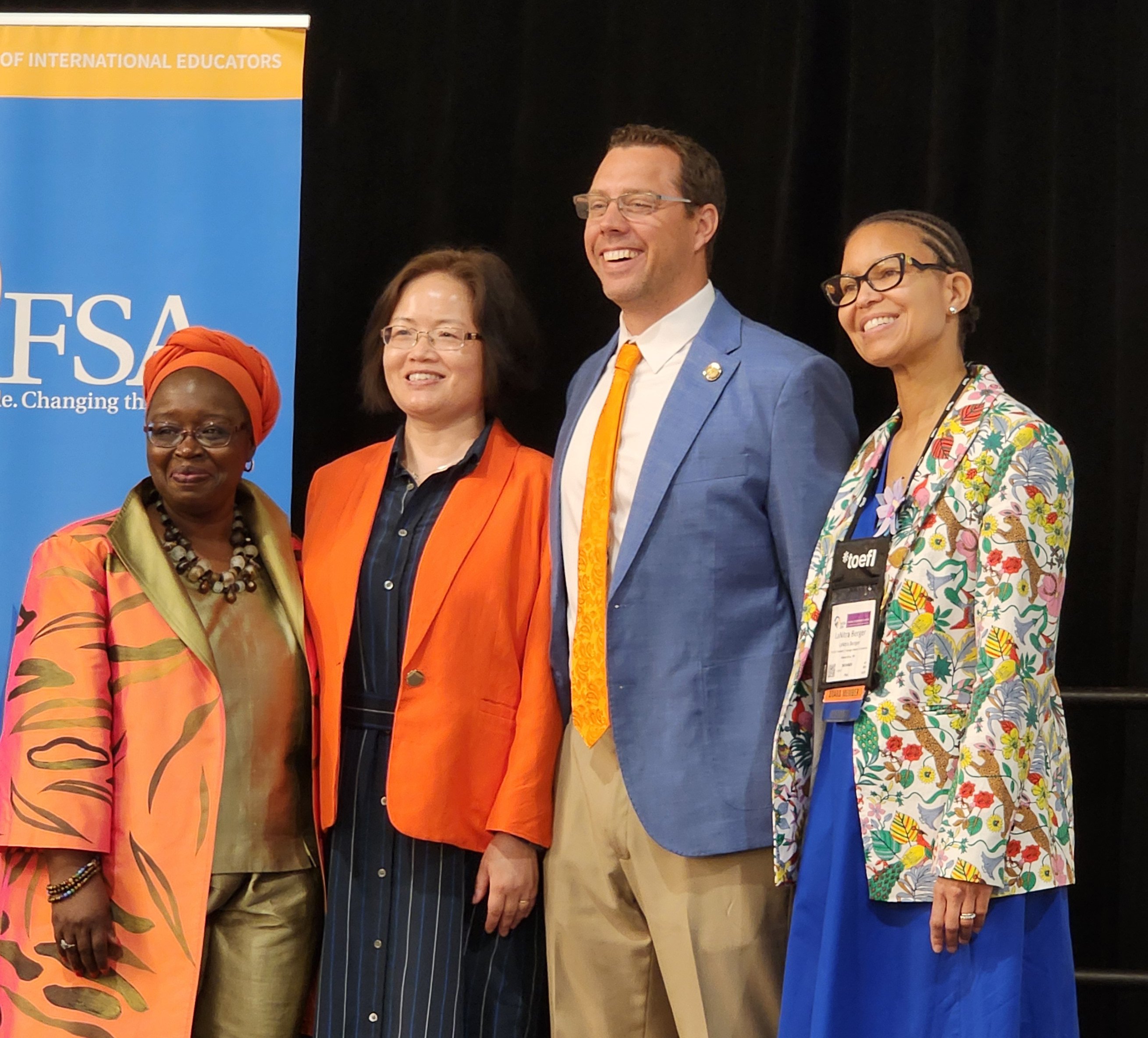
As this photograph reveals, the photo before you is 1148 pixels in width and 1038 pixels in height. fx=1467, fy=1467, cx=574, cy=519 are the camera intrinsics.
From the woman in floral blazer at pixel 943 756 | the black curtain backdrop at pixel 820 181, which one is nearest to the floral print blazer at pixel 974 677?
the woman in floral blazer at pixel 943 756

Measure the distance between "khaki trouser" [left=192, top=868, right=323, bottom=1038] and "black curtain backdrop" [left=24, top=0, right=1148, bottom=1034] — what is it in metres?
1.20

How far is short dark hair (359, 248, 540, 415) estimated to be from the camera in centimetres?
294

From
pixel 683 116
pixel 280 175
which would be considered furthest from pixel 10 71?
pixel 683 116

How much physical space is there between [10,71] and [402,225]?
935 mm

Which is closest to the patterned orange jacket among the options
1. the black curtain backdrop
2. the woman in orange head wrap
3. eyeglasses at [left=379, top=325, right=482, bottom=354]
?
the woman in orange head wrap

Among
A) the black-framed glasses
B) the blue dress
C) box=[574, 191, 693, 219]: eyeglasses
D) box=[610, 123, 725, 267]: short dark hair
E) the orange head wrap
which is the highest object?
box=[610, 123, 725, 267]: short dark hair

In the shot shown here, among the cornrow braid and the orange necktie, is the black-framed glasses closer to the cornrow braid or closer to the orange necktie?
the cornrow braid

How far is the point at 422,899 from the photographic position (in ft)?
8.84

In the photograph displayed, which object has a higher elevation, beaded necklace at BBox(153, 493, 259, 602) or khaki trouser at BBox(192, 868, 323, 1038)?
beaded necklace at BBox(153, 493, 259, 602)

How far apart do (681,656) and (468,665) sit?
420 mm

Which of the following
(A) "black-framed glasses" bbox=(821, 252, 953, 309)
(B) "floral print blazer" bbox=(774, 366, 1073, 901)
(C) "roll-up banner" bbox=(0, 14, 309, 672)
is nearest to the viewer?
(B) "floral print blazer" bbox=(774, 366, 1073, 901)

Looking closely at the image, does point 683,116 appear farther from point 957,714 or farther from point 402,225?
point 957,714

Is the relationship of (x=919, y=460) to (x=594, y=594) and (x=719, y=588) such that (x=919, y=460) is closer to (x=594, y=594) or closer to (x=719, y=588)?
(x=719, y=588)

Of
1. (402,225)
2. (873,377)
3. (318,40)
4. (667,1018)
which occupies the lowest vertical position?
(667,1018)
